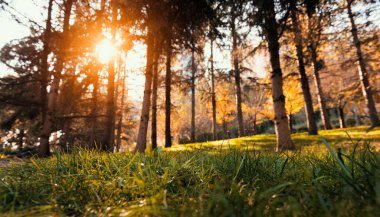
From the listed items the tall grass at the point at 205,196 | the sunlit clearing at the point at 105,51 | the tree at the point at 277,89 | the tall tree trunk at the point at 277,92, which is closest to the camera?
the tall grass at the point at 205,196

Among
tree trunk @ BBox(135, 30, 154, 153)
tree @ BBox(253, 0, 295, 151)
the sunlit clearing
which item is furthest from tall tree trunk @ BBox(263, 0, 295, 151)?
the sunlit clearing

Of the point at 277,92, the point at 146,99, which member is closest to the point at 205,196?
the point at 146,99

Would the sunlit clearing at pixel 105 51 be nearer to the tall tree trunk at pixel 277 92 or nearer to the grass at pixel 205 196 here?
the tall tree trunk at pixel 277 92

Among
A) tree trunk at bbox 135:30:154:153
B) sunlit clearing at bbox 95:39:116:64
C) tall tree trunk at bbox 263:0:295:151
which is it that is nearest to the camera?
tall tree trunk at bbox 263:0:295:151

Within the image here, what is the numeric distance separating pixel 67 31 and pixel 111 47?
2.01 metres

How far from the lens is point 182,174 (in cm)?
156

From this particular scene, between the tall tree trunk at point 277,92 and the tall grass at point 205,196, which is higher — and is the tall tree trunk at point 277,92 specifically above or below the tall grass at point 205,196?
above

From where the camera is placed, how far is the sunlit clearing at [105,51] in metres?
8.09

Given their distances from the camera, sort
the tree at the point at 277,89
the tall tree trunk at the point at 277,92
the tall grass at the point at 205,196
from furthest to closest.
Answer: the tall tree trunk at the point at 277,92 < the tree at the point at 277,89 < the tall grass at the point at 205,196

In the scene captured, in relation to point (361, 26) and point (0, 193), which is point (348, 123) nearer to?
point (361, 26)

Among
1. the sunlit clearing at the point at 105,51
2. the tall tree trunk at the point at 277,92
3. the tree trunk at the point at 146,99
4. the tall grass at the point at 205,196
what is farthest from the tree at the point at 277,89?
the tall grass at the point at 205,196

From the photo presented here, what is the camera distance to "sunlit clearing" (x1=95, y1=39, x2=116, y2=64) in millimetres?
8085

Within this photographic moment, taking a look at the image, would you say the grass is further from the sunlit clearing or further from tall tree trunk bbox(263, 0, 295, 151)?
the sunlit clearing

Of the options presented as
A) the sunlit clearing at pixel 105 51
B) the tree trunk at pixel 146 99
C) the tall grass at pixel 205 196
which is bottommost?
the tall grass at pixel 205 196
